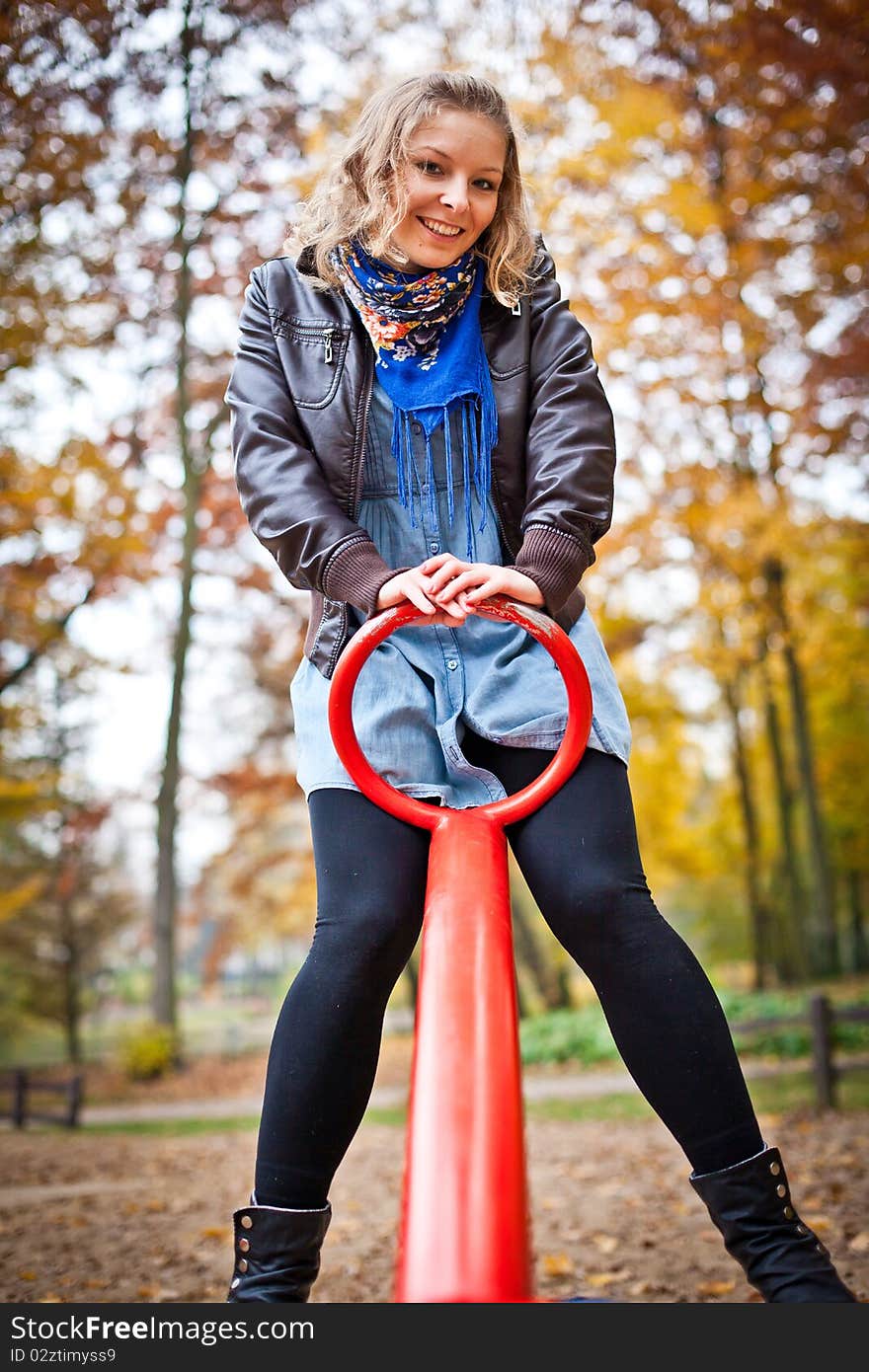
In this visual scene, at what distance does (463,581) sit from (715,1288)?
2438 millimetres

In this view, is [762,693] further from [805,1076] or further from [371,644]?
[371,644]

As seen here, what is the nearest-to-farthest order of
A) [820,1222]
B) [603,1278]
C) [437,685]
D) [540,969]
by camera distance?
[437,685], [603,1278], [820,1222], [540,969]

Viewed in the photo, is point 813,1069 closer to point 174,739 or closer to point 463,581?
point 174,739

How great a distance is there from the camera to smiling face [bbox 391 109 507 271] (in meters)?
1.75

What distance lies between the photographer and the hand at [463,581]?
5.06ft

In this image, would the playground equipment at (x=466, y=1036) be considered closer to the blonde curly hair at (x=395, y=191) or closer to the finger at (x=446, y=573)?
the finger at (x=446, y=573)

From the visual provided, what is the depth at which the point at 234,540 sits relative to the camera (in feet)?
42.6

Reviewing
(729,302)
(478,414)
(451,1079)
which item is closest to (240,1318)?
(451,1079)

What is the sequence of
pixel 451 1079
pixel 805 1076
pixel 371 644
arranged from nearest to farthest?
1. pixel 451 1079
2. pixel 371 644
3. pixel 805 1076

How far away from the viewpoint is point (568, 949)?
1625 millimetres

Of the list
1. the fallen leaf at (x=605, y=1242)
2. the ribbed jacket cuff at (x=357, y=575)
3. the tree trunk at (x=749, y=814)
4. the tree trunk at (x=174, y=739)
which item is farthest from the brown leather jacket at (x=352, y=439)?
the tree trunk at (x=749, y=814)

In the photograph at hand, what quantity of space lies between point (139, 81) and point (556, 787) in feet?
24.2

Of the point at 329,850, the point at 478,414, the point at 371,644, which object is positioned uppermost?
the point at 478,414

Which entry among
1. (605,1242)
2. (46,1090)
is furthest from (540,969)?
(605,1242)
